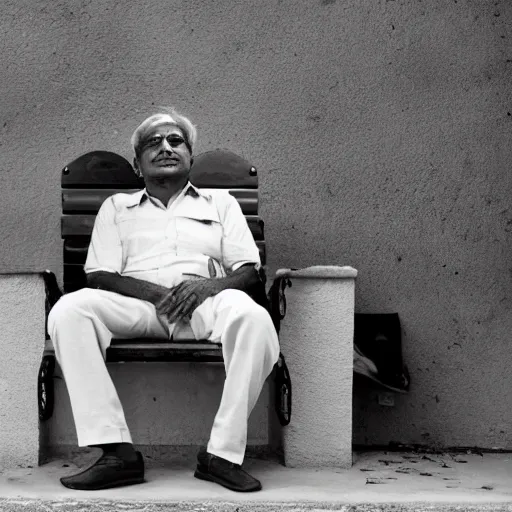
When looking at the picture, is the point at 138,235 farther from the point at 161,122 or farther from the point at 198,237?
the point at 161,122

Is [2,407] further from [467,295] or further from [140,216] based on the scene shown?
[467,295]

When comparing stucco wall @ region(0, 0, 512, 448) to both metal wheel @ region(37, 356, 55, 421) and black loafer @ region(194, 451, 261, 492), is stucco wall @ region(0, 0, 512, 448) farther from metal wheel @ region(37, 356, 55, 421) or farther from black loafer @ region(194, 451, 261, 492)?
black loafer @ region(194, 451, 261, 492)

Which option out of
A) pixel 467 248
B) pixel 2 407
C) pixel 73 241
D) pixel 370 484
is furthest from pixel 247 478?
pixel 467 248

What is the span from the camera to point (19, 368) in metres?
4.53

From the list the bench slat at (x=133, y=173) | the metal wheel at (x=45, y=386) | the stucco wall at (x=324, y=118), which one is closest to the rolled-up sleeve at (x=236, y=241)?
the bench slat at (x=133, y=173)

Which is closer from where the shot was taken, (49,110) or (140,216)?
(140,216)

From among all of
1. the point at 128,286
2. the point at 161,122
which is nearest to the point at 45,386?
the point at 128,286

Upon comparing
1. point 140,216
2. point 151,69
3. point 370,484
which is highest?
point 151,69

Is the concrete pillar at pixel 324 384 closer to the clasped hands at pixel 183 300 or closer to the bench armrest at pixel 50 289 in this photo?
the clasped hands at pixel 183 300

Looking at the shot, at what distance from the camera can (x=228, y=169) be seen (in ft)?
16.6

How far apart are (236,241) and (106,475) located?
4.02ft

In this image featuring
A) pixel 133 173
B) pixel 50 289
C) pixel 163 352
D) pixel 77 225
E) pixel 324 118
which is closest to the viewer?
pixel 163 352

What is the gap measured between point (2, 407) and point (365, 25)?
2593 millimetres

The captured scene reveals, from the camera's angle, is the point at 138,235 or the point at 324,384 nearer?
the point at 324,384
